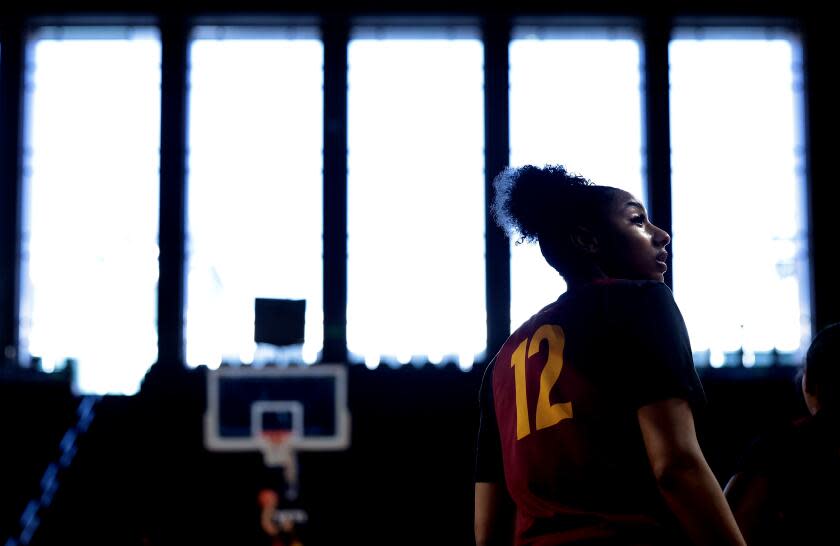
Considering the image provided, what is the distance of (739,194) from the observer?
898 cm

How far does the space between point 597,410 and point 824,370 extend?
2.24ft

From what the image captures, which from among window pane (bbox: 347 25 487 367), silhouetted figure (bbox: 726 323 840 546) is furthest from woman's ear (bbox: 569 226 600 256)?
window pane (bbox: 347 25 487 367)

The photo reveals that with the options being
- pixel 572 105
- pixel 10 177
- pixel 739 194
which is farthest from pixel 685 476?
pixel 10 177

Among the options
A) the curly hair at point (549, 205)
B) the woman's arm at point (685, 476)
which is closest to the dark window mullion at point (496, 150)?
the curly hair at point (549, 205)

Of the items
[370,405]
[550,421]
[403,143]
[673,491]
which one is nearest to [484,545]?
[550,421]

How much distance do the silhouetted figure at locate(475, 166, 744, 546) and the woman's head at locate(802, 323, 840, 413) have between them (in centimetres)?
49

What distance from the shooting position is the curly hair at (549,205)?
1.49m

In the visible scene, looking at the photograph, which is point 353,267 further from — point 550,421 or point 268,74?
point 550,421

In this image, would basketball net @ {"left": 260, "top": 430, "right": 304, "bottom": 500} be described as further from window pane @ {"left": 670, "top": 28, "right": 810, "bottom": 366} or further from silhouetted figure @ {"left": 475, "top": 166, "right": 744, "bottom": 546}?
silhouetted figure @ {"left": 475, "top": 166, "right": 744, "bottom": 546}

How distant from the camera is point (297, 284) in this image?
347 inches

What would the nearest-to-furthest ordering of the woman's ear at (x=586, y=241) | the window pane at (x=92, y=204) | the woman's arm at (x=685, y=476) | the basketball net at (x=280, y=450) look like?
the woman's arm at (x=685, y=476) < the woman's ear at (x=586, y=241) < the basketball net at (x=280, y=450) < the window pane at (x=92, y=204)

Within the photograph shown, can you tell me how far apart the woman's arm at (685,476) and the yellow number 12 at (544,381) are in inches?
5.1

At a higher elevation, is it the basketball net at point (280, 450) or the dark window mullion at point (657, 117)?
the dark window mullion at point (657, 117)

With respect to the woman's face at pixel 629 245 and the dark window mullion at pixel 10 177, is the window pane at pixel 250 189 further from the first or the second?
the woman's face at pixel 629 245
